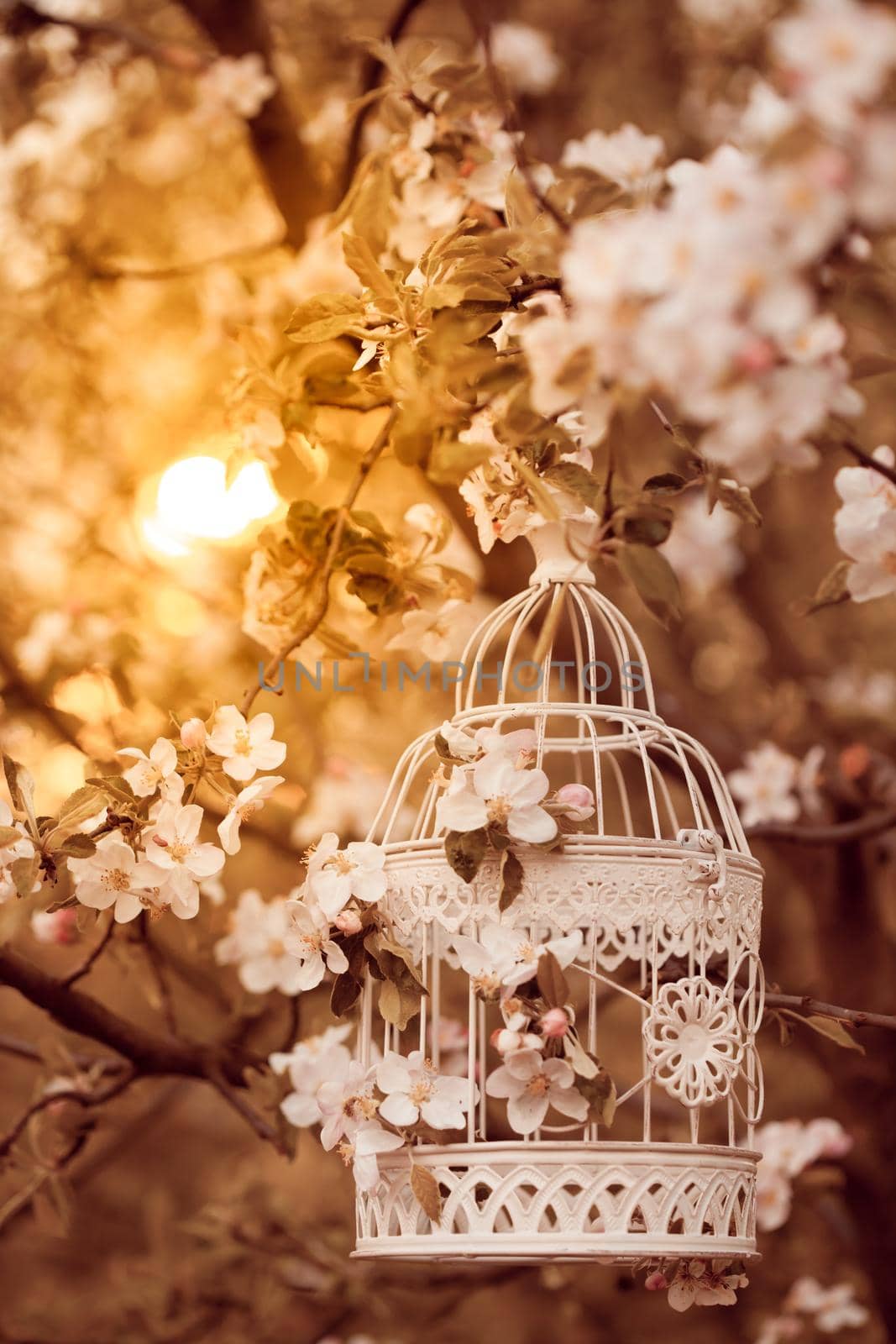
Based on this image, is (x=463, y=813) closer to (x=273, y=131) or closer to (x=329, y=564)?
(x=329, y=564)

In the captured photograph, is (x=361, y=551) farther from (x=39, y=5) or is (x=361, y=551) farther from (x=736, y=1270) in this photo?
(x=39, y=5)

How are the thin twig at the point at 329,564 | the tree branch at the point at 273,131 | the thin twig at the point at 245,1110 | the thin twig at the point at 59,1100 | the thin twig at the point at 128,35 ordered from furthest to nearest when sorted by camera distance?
the tree branch at the point at 273,131 < the thin twig at the point at 128,35 < the thin twig at the point at 245,1110 < the thin twig at the point at 59,1100 < the thin twig at the point at 329,564

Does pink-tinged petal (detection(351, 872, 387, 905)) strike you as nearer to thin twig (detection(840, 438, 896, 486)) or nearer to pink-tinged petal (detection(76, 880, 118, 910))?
pink-tinged petal (detection(76, 880, 118, 910))

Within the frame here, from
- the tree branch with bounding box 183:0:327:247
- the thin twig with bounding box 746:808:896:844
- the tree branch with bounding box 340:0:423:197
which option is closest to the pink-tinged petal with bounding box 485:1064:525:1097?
the thin twig with bounding box 746:808:896:844

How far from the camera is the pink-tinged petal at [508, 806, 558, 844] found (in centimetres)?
112

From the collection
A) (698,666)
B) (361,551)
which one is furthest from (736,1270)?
(698,666)

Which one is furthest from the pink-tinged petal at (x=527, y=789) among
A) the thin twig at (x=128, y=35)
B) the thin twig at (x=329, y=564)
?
the thin twig at (x=128, y=35)

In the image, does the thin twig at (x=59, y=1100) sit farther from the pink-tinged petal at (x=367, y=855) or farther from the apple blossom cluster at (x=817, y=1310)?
the apple blossom cluster at (x=817, y=1310)

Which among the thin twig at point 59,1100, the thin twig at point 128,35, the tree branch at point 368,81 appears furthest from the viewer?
the thin twig at point 128,35

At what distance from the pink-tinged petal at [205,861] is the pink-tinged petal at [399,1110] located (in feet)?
0.80

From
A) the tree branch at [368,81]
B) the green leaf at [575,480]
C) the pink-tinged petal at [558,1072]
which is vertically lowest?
the pink-tinged petal at [558,1072]

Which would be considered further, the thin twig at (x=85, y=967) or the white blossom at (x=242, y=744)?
the thin twig at (x=85, y=967)

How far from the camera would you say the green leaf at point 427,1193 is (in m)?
1.12

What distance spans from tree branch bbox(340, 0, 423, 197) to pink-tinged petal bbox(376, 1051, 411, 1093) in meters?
1.32
